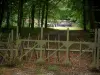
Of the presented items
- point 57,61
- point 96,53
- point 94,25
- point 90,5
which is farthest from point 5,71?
point 90,5

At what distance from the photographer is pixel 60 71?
9469 millimetres

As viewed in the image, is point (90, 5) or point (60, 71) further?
point (90, 5)

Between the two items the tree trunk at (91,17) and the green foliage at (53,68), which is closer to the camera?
the green foliage at (53,68)

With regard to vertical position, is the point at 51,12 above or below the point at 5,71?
above

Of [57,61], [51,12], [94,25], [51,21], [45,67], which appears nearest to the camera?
[45,67]

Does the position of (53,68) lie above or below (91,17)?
below

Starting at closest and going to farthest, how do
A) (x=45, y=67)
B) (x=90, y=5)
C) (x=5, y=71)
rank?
(x=5, y=71), (x=45, y=67), (x=90, y=5)

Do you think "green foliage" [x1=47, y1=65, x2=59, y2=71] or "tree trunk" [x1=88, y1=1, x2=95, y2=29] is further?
"tree trunk" [x1=88, y1=1, x2=95, y2=29]

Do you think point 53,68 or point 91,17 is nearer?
point 53,68

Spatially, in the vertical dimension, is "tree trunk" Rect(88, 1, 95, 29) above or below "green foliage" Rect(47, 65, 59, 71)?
above

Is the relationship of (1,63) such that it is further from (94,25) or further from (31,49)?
(94,25)

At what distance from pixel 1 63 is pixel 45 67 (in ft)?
6.19

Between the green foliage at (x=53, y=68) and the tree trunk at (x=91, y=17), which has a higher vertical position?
the tree trunk at (x=91, y=17)

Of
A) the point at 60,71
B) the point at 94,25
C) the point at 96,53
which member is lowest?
the point at 60,71
